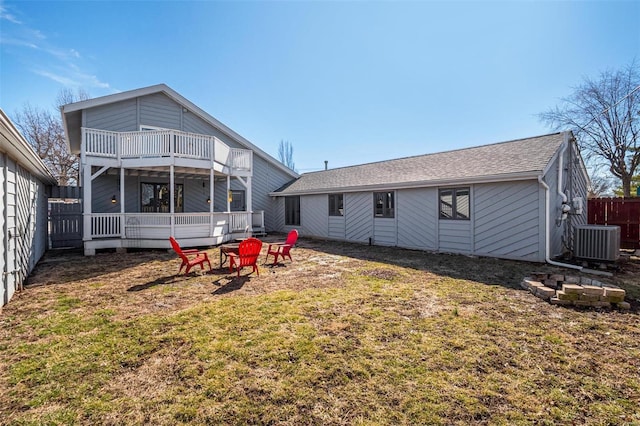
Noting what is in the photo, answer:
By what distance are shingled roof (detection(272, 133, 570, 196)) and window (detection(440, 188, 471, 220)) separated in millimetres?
470

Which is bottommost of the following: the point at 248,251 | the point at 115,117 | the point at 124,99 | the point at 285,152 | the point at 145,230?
the point at 248,251

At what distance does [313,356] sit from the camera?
306 cm

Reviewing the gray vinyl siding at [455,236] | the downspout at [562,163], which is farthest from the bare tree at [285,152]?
the downspout at [562,163]

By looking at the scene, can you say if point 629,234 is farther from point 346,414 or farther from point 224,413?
point 224,413

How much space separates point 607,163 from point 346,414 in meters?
26.7

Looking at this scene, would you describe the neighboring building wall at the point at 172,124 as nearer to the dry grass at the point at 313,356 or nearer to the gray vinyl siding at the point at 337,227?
the gray vinyl siding at the point at 337,227

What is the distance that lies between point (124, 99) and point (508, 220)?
50.6ft

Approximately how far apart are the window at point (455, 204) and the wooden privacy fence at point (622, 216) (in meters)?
6.16

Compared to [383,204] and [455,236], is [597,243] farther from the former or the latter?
[383,204]

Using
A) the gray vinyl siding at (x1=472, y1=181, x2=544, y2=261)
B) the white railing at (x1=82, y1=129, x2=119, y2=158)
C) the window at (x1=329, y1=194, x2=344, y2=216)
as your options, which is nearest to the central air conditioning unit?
the gray vinyl siding at (x1=472, y1=181, x2=544, y2=261)

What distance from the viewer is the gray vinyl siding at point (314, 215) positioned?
1420cm

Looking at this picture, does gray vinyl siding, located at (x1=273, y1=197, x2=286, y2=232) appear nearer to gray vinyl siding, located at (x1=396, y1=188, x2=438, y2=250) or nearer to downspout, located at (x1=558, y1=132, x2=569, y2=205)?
gray vinyl siding, located at (x1=396, y1=188, x2=438, y2=250)

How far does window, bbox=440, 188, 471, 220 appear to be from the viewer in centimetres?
933

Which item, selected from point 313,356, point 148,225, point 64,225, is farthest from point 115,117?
point 313,356
